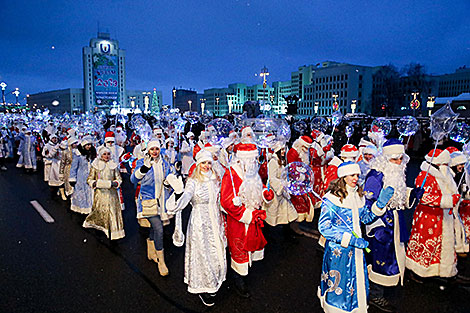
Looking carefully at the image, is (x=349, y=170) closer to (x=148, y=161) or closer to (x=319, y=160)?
(x=148, y=161)

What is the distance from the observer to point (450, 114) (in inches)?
→ 198

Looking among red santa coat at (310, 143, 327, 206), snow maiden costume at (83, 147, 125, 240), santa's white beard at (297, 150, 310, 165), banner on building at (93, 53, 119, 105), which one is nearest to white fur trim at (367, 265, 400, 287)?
santa's white beard at (297, 150, 310, 165)

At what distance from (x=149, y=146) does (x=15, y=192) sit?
7.21m

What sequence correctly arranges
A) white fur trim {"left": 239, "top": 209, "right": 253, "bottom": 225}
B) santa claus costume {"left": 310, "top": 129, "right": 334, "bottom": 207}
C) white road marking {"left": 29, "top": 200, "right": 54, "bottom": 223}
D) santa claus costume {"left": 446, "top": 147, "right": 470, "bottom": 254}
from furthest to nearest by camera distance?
1. santa claus costume {"left": 310, "top": 129, "right": 334, "bottom": 207}
2. white road marking {"left": 29, "top": 200, "right": 54, "bottom": 223}
3. santa claus costume {"left": 446, "top": 147, "right": 470, "bottom": 254}
4. white fur trim {"left": 239, "top": 209, "right": 253, "bottom": 225}

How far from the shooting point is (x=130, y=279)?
463cm

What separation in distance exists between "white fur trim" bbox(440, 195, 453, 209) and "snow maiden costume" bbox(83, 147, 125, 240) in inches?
185

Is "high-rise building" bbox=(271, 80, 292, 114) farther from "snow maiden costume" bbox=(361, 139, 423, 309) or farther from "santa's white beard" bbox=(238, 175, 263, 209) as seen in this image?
"santa's white beard" bbox=(238, 175, 263, 209)

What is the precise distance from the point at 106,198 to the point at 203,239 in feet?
7.94

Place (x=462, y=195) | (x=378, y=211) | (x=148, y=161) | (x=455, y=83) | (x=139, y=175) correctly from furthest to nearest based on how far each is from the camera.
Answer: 1. (x=455, y=83)
2. (x=462, y=195)
3. (x=148, y=161)
4. (x=139, y=175)
5. (x=378, y=211)

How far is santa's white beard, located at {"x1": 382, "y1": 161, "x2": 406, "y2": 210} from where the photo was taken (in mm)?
3811

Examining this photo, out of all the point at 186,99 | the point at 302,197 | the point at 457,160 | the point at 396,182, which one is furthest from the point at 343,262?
the point at 186,99

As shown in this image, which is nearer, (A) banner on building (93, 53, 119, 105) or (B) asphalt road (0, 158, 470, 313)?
(B) asphalt road (0, 158, 470, 313)

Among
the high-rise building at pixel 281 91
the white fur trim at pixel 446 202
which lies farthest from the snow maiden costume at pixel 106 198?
the high-rise building at pixel 281 91

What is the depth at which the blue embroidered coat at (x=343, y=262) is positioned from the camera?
10.3ft
